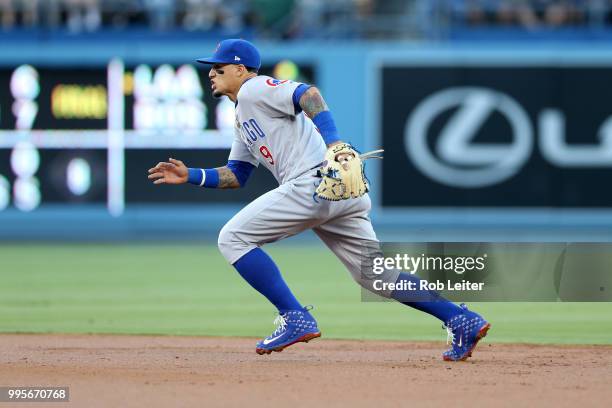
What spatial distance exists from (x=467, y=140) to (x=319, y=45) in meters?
2.68

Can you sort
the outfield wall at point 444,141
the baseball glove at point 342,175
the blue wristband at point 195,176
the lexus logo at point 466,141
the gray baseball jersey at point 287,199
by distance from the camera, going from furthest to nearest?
the lexus logo at point 466,141 < the outfield wall at point 444,141 < the blue wristband at point 195,176 < the gray baseball jersey at point 287,199 < the baseball glove at point 342,175

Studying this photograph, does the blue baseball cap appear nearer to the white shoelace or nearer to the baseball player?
the baseball player

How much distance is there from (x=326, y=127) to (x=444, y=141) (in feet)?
38.7

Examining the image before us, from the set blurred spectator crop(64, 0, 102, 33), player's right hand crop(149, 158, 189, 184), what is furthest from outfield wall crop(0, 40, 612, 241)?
player's right hand crop(149, 158, 189, 184)

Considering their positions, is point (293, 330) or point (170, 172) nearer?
point (293, 330)

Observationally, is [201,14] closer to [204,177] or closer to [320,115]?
[204,177]

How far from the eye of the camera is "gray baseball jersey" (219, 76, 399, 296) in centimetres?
627

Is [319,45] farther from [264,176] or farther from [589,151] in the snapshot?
[589,151]

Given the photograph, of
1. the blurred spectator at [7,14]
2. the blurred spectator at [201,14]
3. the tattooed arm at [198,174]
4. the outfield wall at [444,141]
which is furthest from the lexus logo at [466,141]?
the tattooed arm at [198,174]

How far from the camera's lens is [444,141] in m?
17.6

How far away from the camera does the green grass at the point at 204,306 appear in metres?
8.62

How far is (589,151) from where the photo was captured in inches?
693

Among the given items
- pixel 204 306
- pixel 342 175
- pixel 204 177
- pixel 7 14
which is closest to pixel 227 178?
pixel 204 177

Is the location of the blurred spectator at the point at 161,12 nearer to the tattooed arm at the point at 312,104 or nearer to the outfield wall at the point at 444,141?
the outfield wall at the point at 444,141
